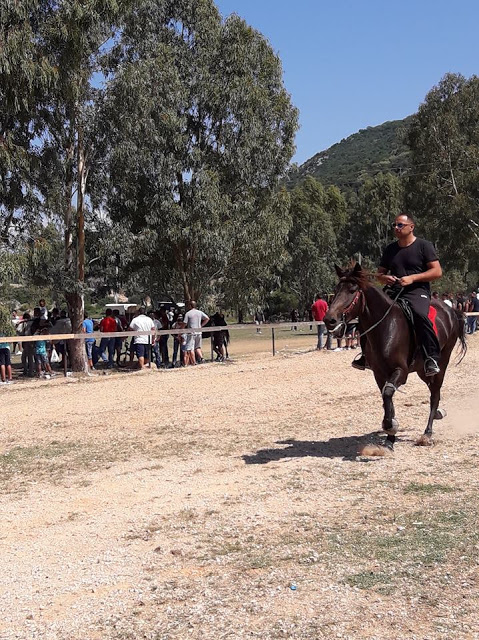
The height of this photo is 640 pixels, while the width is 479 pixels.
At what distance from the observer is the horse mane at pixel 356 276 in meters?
9.10

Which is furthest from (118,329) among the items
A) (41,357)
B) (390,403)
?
(390,403)

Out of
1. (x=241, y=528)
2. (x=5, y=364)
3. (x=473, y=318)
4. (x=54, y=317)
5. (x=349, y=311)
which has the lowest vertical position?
(x=241, y=528)

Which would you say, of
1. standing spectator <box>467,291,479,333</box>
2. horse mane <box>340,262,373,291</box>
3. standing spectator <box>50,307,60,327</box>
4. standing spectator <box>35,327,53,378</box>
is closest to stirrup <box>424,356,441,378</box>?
horse mane <box>340,262,373,291</box>

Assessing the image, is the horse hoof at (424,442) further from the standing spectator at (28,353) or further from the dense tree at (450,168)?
the dense tree at (450,168)

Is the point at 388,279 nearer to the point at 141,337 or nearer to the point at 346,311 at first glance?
the point at 346,311

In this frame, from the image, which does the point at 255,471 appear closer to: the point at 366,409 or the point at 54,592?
the point at 54,592

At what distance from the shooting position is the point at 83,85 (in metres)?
24.3

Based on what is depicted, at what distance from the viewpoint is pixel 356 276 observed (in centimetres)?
915

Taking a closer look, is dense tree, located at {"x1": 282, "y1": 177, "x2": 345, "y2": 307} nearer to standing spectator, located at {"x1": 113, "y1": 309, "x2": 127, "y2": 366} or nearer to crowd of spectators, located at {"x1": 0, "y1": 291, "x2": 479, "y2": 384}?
crowd of spectators, located at {"x1": 0, "y1": 291, "x2": 479, "y2": 384}

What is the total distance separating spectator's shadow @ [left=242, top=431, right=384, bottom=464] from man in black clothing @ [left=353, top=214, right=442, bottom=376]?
106 centimetres

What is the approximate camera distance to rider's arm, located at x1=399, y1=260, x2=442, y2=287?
Answer: 9.20 meters

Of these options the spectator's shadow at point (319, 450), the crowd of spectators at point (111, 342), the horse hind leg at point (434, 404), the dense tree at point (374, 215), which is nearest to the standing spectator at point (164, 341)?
the crowd of spectators at point (111, 342)

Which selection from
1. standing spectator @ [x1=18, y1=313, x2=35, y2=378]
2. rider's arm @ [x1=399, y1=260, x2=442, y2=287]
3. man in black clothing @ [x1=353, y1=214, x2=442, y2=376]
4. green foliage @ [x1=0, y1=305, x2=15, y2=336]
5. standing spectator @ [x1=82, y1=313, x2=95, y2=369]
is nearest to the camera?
rider's arm @ [x1=399, y1=260, x2=442, y2=287]

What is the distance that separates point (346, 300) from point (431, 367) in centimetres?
142
